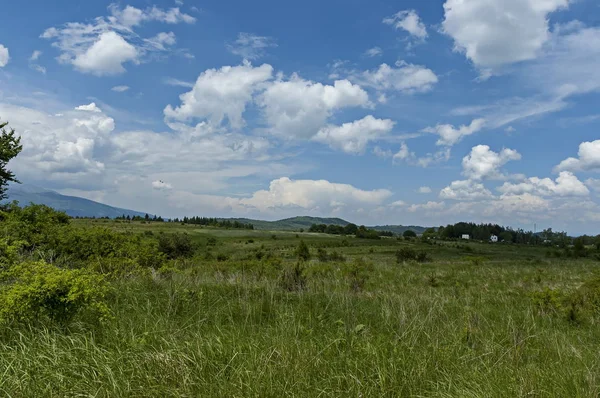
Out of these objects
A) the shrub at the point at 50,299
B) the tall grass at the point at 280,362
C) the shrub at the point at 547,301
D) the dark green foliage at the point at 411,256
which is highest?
the shrub at the point at 50,299

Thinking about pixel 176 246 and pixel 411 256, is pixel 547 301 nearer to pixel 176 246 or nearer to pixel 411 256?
pixel 176 246

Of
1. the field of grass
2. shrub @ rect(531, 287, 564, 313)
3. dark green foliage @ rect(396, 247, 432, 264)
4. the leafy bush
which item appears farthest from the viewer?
the leafy bush

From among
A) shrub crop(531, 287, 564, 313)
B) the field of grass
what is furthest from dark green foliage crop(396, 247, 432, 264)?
the field of grass

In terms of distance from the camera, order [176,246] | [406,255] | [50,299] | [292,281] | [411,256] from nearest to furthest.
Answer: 1. [50,299]
2. [292,281]
3. [176,246]
4. [411,256]
5. [406,255]

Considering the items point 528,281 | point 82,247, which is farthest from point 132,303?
point 528,281

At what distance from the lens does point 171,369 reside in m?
3.90

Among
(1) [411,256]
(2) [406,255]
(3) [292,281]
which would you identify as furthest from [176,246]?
(3) [292,281]

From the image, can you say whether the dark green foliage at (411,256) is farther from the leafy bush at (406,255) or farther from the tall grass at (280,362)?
the tall grass at (280,362)

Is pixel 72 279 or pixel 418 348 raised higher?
pixel 72 279

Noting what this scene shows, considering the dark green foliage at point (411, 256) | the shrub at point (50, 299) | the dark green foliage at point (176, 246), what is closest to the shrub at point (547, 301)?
the shrub at point (50, 299)

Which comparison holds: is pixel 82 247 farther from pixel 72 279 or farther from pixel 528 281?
pixel 528 281

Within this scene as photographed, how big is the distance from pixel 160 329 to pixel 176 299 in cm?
189

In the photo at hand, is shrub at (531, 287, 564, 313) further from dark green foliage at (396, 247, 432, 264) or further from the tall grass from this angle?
dark green foliage at (396, 247, 432, 264)

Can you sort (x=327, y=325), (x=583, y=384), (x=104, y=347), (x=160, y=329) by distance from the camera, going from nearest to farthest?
1. (x=583, y=384)
2. (x=104, y=347)
3. (x=160, y=329)
4. (x=327, y=325)
